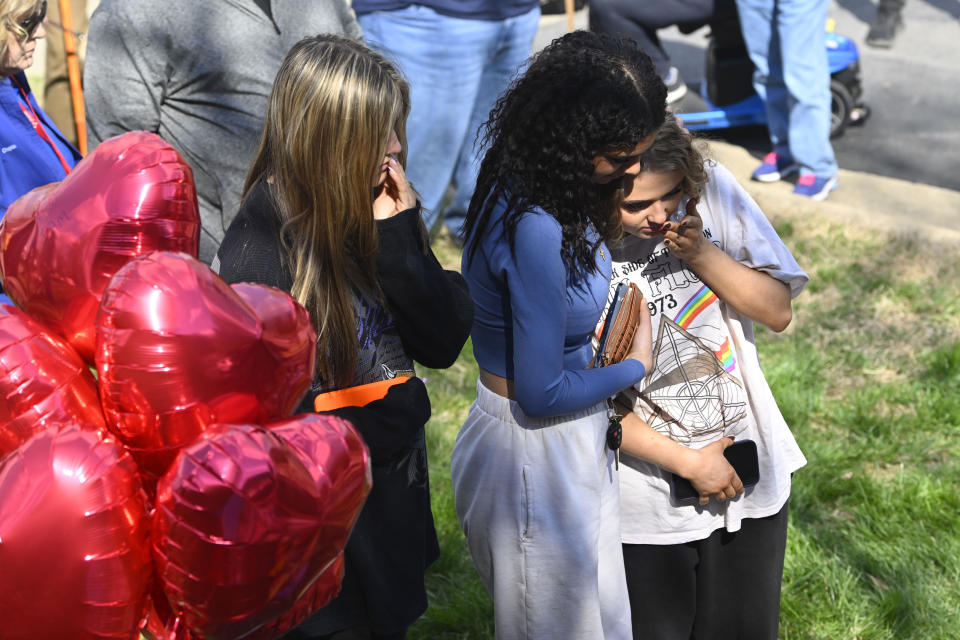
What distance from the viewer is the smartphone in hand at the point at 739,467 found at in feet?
6.79

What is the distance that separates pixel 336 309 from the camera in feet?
5.77

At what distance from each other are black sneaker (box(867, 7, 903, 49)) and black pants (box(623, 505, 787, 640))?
22.7ft

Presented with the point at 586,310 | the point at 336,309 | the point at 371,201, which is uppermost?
the point at 371,201

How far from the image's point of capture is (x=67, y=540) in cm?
105

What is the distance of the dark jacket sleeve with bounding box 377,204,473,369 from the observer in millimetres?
1791

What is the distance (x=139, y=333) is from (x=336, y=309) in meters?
0.69

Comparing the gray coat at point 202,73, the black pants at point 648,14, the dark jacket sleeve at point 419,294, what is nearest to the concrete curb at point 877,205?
the black pants at point 648,14

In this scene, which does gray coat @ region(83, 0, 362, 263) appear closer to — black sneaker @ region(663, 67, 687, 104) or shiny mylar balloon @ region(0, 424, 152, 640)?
shiny mylar balloon @ region(0, 424, 152, 640)

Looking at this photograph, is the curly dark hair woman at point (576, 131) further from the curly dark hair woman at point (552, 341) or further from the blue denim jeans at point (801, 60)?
the blue denim jeans at point (801, 60)

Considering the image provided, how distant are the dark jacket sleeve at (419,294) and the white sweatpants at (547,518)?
0.63ft

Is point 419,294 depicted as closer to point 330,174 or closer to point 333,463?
point 330,174

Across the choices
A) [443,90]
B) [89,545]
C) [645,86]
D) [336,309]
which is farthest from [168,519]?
[443,90]

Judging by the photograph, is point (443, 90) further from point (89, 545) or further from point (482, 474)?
point (89, 545)

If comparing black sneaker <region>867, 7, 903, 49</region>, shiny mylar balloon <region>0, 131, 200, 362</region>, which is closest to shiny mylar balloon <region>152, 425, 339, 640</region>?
shiny mylar balloon <region>0, 131, 200, 362</region>
